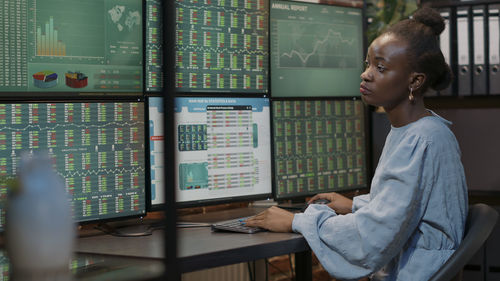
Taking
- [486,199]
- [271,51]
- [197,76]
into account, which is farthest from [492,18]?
[197,76]

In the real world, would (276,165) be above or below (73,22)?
below

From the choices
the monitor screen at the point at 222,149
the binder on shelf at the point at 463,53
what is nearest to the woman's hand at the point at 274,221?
the monitor screen at the point at 222,149

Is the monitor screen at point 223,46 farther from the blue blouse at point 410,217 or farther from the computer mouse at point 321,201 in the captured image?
the blue blouse at point 410,217

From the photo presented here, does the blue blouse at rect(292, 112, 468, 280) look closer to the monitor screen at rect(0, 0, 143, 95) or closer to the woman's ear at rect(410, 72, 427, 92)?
the woman's ear at rect(410, 72, 427, 92)

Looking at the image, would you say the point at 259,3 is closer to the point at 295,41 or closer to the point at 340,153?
the point at 295,41

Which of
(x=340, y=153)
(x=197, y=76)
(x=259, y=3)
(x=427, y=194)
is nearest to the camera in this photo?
(x=427, y=194)

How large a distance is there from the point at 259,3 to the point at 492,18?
0.95 meters

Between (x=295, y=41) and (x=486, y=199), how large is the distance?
1.03m

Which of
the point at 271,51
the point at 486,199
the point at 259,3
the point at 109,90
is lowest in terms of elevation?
the point at 486,199

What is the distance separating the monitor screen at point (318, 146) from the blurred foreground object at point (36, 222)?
5.44ft

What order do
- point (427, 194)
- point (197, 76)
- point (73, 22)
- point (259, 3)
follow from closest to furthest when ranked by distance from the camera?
point (427, 194), point (73, 22), point (197, 76), point (259, 3)

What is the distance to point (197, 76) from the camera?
7.22ft

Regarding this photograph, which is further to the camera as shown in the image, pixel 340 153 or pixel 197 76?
pixel 340 153

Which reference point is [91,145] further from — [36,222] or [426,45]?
[36,222]
